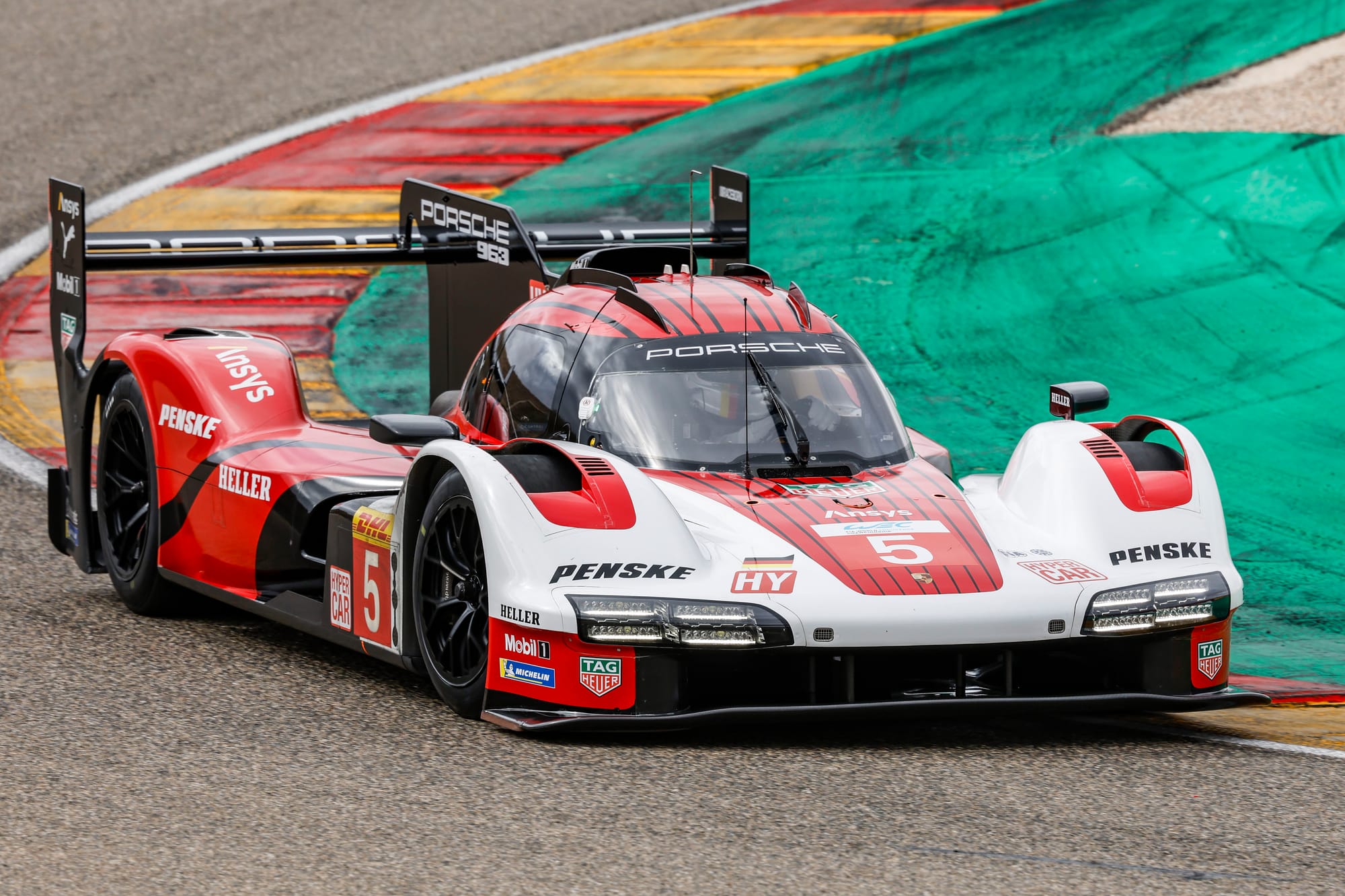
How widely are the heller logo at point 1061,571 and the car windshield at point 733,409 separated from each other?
0.89m

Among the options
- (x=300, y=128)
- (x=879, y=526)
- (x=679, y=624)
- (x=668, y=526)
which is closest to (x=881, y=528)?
(x=879, y=526)

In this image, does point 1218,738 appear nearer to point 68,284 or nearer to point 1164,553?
point 1164,553

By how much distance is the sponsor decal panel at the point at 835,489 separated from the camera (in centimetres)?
664

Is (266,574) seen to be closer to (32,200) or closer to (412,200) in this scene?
(412,200)

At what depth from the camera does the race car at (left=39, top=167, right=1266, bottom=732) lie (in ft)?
19.7

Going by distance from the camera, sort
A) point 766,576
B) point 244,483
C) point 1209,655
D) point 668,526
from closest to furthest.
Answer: point 766,576
point 668,526
point 1209,655
point 244,483

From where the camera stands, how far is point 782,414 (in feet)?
23.0

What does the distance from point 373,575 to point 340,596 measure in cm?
31

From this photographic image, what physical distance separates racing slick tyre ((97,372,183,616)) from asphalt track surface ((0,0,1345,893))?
229mm

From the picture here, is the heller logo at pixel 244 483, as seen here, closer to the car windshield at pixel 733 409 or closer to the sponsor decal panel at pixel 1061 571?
the car windshield at pixel 733 409

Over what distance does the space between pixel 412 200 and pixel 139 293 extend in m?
6.87

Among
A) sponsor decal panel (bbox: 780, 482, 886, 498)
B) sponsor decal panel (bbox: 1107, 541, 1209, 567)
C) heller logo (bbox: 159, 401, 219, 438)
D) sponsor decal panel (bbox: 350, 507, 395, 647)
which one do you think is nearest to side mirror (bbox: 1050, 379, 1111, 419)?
sponsor decal panel (bbox: 1107, 541, 1209, 567)

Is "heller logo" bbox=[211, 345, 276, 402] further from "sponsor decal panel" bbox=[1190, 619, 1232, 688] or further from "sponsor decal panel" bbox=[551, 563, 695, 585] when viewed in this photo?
"sponsor decal panel" bbox=[1190, 619, 1232, 688]

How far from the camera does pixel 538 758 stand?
233 inches
